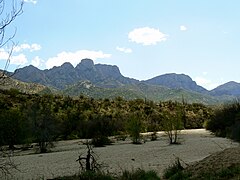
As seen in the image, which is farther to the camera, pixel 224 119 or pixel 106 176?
pixel 224 119

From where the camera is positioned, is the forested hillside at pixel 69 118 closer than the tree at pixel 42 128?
No

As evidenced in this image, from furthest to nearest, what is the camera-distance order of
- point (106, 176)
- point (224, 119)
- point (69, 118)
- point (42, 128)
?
point (69, 118) → point (224, 119) → point (42, 128) → point (106, 176)

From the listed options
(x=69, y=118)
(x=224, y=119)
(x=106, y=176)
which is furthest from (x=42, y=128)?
(x=224, y=119)

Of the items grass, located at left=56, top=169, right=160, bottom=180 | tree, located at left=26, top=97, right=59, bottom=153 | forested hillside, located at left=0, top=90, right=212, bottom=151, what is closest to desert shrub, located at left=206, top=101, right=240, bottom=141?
forested hillside, located at left=0, top=90, right=212, bottom=151

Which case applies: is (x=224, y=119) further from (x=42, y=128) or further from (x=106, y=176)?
(x=106, y=176)

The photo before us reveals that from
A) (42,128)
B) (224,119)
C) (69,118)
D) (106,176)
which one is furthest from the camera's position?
(69,118)

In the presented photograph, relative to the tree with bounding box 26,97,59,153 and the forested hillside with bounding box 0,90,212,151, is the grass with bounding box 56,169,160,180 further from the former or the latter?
the tree with bounding box 26,97,59,153

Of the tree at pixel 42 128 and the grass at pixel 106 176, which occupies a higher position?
the tree at pixel 42 128

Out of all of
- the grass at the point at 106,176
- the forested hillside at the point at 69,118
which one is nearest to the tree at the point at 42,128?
the forested hillside at the point at 69,118

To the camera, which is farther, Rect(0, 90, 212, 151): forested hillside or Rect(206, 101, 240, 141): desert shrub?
Rect(206, 101, 240, 141): desert shrub

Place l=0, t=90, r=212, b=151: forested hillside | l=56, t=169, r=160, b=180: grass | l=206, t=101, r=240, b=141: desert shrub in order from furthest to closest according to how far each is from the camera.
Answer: l=206, t=101, r=240, b=141: desert shrub → l=0, t=90, r=212, b=151: forested hillside → l=56, t=169, r=160, b=180: grass

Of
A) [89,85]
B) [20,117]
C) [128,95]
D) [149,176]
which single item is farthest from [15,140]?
[89,85]

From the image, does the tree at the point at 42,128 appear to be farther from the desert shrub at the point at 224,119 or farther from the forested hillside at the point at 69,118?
the desert shrub at the point at 224,119

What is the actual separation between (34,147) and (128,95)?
127024 millimetres
